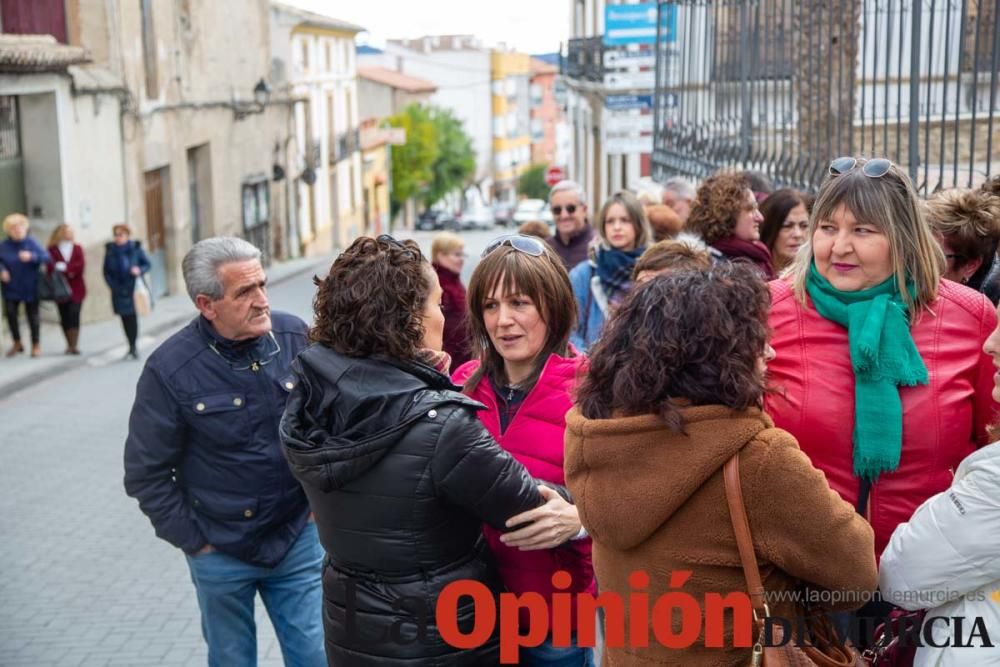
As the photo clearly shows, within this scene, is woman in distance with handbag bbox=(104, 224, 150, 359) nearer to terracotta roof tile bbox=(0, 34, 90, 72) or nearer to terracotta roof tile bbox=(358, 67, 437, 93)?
terracotta roof tile bbox=(0, 34, 90, 72)

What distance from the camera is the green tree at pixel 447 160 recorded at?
215 ft

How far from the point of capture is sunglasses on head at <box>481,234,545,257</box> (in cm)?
360

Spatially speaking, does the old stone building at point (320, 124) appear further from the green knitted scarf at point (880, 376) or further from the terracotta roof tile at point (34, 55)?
the green knitted scarf at point (880, 376)

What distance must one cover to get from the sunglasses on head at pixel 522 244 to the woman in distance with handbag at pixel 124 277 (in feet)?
38.9

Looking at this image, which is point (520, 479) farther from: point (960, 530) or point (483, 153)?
point (483, 153)

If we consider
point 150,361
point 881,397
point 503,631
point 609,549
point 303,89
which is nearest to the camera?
point 609,549

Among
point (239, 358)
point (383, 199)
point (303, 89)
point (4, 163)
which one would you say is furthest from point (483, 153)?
point (239, 358)

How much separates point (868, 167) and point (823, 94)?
6.89 m

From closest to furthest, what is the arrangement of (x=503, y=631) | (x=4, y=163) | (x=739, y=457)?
1. (x=739, y=457)
2. (x=503, y=631)
3. (x=4, y=163)

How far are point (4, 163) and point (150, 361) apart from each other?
1491cm

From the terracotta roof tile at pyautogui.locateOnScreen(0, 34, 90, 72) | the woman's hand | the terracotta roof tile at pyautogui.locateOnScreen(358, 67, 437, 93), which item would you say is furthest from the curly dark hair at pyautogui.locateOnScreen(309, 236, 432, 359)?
the terracotta roof tile at pyautogui.locateOnScreen(358, 67, 437, 93)

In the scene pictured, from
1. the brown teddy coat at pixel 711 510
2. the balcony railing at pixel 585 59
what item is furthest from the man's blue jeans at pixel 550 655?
the balcony railing at pixel 585 59

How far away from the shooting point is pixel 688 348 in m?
2.59

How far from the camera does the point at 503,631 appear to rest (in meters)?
3.31
